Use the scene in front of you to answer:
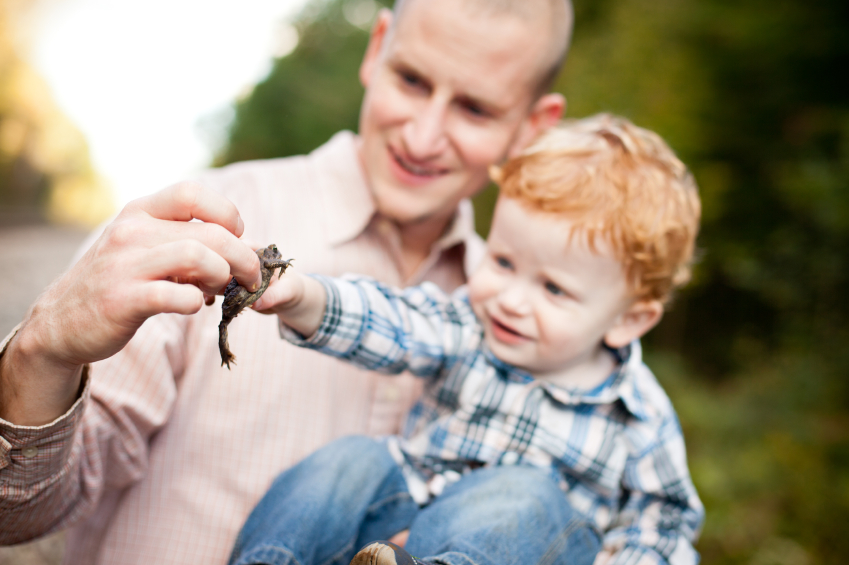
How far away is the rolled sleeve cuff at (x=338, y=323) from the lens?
164 cm

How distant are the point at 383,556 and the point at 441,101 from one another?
1787 mm

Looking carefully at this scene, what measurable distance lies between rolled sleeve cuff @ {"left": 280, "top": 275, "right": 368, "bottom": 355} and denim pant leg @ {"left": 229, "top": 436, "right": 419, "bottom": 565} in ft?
1.28

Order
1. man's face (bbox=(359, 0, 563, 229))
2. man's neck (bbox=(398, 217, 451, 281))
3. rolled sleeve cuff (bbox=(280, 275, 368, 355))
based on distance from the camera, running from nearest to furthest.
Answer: rolled sleeve cuff (bbox=(280, 275, 368, 355))
man's face (bbox=(359, 0, 563, 229))
man's neck (bbox=(398, 217, 451, 281))

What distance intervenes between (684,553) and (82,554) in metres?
2.13

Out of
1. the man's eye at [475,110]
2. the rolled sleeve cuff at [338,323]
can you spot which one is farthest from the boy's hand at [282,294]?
the man's eye at [475,110]

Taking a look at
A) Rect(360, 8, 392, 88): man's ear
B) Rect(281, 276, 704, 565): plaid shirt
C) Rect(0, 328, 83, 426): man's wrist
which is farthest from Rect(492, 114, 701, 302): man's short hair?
Rect(0, 328, 83, 426): man's wrist

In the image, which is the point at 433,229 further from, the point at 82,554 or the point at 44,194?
the point at 44,194

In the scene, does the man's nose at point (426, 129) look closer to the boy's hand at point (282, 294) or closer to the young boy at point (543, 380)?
the young boy at point (543, 380)

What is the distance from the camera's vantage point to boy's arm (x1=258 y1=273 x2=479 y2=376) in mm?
1602

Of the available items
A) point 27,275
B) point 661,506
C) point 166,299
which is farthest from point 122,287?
point 27,275

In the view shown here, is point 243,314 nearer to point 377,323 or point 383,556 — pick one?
point 377,323

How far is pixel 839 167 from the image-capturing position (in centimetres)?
577

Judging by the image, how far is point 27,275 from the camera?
11250mm

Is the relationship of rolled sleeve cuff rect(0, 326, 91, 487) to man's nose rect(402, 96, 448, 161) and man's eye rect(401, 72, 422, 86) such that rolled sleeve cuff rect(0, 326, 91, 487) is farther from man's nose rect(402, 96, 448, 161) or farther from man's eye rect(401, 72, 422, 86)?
man's eye rect(401, 72, 422, 86)
